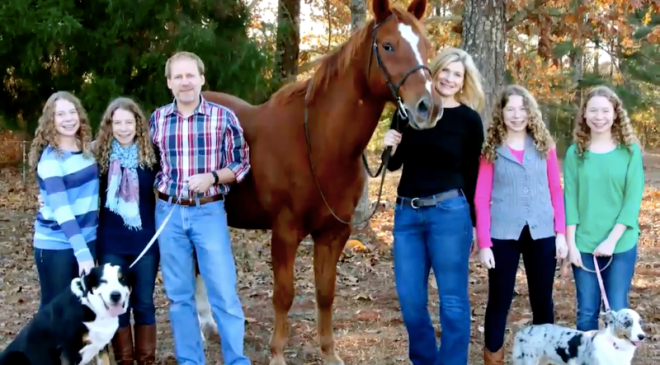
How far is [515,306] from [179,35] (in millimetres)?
4915

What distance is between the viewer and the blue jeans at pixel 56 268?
334 cm

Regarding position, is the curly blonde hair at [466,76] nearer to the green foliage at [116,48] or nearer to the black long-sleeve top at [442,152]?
the black long-sleeve top at [442,152]

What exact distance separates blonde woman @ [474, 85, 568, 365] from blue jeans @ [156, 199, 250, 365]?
56.1 inches

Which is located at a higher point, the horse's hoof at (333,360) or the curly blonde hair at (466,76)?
the curly blonde hair at (466,76)

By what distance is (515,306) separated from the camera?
212 inches

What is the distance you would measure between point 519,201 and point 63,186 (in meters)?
2.44

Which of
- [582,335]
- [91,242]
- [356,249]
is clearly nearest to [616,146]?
[582,335]

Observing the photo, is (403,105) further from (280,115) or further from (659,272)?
(659,272)

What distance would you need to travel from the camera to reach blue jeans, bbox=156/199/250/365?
339 cm

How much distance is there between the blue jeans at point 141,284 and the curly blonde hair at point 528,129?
6.50 ft

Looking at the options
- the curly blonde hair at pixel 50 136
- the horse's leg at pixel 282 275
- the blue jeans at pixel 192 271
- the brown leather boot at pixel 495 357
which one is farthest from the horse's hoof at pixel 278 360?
the curly blonde hair at pixel 50 136

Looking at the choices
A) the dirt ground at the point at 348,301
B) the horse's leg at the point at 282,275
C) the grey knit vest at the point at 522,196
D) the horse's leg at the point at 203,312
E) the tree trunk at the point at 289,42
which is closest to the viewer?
the grey knit vest at the point at 522,196

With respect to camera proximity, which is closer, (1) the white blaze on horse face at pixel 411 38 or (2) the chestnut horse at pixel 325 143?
(1) the white blaze on horse face at pixel 411 38

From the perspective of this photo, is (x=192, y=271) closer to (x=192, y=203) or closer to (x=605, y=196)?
(x=192, y=203)
